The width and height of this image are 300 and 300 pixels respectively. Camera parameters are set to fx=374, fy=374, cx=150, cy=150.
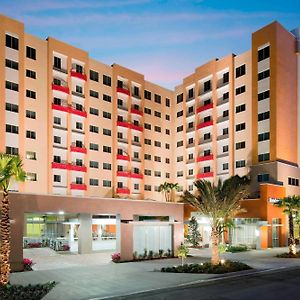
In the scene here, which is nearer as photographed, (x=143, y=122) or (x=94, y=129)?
(x=94, y=129)

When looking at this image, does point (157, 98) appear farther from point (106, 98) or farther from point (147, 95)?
point (106, 98)

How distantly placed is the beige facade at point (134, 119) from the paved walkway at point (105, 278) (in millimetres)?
29588

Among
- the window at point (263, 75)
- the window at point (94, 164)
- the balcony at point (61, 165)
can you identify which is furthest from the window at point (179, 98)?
the balcony at point (61, 165)

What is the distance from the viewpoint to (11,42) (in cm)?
5566

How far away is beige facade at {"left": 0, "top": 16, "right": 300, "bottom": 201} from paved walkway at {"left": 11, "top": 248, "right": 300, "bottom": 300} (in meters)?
29.6

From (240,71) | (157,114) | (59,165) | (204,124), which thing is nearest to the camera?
(59,165)

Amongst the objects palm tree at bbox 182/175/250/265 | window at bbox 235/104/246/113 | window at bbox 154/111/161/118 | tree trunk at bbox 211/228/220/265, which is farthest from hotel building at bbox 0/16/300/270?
tree trunk at bbox 211/228/220/265

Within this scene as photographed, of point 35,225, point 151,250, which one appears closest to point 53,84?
point 35,225

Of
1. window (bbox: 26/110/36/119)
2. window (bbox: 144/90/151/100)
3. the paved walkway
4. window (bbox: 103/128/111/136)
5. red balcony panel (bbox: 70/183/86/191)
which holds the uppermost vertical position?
window (bbox: 144/90/151/100)

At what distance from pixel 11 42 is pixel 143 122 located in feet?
98.6

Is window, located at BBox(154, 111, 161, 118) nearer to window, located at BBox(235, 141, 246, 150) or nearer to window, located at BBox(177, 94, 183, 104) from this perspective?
window, located at BBox(177, 94, 183, 104)

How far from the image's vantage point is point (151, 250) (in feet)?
112

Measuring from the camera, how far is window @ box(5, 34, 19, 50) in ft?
181

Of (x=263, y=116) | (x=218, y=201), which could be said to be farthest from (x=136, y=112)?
(x=218, y=201)
